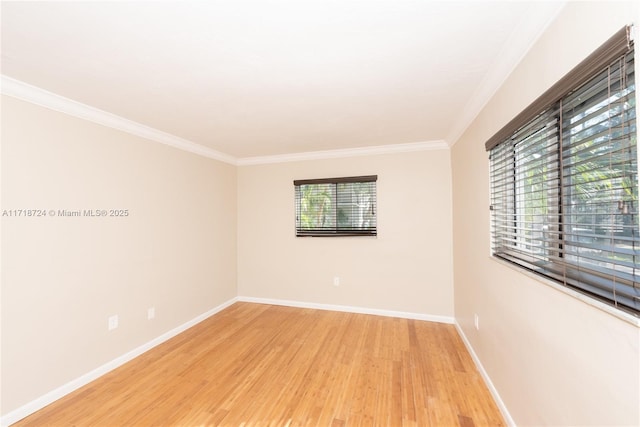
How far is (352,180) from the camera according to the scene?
3809mm

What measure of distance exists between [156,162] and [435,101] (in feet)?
9.81

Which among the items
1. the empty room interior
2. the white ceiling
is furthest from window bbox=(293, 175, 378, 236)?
the white ceiling

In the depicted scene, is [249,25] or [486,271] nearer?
[249,25]

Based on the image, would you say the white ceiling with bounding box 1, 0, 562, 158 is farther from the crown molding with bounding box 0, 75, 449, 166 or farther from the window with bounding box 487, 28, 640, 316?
the window with bounding box 487, 28, 640, 316

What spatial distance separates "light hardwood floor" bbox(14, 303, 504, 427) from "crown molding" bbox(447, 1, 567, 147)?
2.33m

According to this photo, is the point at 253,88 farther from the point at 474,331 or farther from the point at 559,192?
the point at 474,331

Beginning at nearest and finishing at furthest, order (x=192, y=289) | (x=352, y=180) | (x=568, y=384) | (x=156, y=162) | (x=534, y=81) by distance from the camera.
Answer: (x=568, y=384)
(x=534, y=81)
(x=156, y=162)
(x=192, y=289)
(x=352, y=180)

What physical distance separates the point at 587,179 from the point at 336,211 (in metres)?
2.99

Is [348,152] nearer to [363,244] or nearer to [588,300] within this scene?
[363,244]

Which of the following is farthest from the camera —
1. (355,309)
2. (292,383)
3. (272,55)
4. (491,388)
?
(355,309)

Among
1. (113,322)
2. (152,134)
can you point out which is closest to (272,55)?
(152,134)

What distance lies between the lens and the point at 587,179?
3.53 ft

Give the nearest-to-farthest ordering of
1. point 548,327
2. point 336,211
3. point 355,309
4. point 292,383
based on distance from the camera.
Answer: point 548,327 → point 292,383 → point 355,309 → point 336,211

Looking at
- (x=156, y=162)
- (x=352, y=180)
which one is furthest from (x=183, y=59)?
(x=352, y=180)
